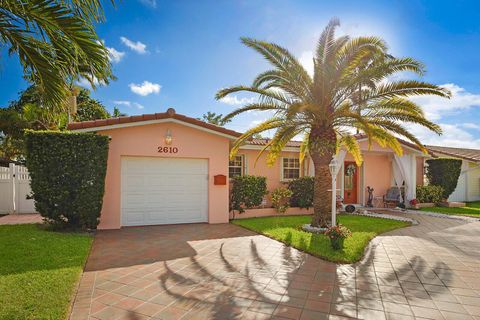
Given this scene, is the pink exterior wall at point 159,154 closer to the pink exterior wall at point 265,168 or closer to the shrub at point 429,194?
the pink exterior wall at point 265,168

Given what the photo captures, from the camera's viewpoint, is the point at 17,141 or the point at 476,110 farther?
the point at 17,141

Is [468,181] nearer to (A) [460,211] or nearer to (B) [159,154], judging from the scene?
(A) [460,211]

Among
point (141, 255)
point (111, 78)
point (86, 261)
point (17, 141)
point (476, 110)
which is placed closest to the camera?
point (111, 78)

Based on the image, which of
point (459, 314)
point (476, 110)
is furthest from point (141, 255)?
point (476, 110)

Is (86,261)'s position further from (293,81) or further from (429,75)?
(429,75)

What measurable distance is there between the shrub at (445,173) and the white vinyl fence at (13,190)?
23.1 m

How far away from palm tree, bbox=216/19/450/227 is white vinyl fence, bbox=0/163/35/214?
9.87 m

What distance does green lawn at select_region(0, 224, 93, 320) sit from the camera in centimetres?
385

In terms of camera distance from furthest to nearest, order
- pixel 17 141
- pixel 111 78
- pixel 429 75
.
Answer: pixel 17 141, pixel 429 75, pixel 111 78

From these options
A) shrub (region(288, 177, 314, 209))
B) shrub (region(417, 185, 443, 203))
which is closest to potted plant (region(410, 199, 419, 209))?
shrub (region(417, 185, 443, 203))

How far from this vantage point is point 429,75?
27.0 ft

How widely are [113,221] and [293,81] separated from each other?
307 inches

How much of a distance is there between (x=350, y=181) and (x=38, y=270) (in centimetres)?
1572

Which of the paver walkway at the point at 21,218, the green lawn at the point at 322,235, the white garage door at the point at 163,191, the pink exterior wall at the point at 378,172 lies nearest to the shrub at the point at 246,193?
the green lawn at the point at 322,235
